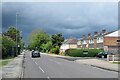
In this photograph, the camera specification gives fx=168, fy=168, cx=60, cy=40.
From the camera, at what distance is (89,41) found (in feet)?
218

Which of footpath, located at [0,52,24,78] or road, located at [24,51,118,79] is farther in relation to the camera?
footpath, located at [0,52,24,78]

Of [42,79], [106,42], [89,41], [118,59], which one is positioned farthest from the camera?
[89,41]

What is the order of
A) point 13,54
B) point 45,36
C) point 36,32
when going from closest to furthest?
point 13,54
point 45,36
point 36,32

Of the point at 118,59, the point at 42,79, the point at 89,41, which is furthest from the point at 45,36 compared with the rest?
the point at 42,79

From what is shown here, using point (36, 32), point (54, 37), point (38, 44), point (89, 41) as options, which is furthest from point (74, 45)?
point (36, 32)

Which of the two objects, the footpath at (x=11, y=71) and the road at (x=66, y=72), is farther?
the footpath at (x=11, y=71)

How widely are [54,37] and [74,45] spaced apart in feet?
54.2

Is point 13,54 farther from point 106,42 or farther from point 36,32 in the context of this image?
point 36,32

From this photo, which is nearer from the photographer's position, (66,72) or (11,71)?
(66,72)

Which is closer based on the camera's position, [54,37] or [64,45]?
[64,45]

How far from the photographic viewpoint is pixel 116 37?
5431cm

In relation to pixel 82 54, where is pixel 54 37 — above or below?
above

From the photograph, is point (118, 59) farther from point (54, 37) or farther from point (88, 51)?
point (54, 37)

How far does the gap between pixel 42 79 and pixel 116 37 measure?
48141mm
